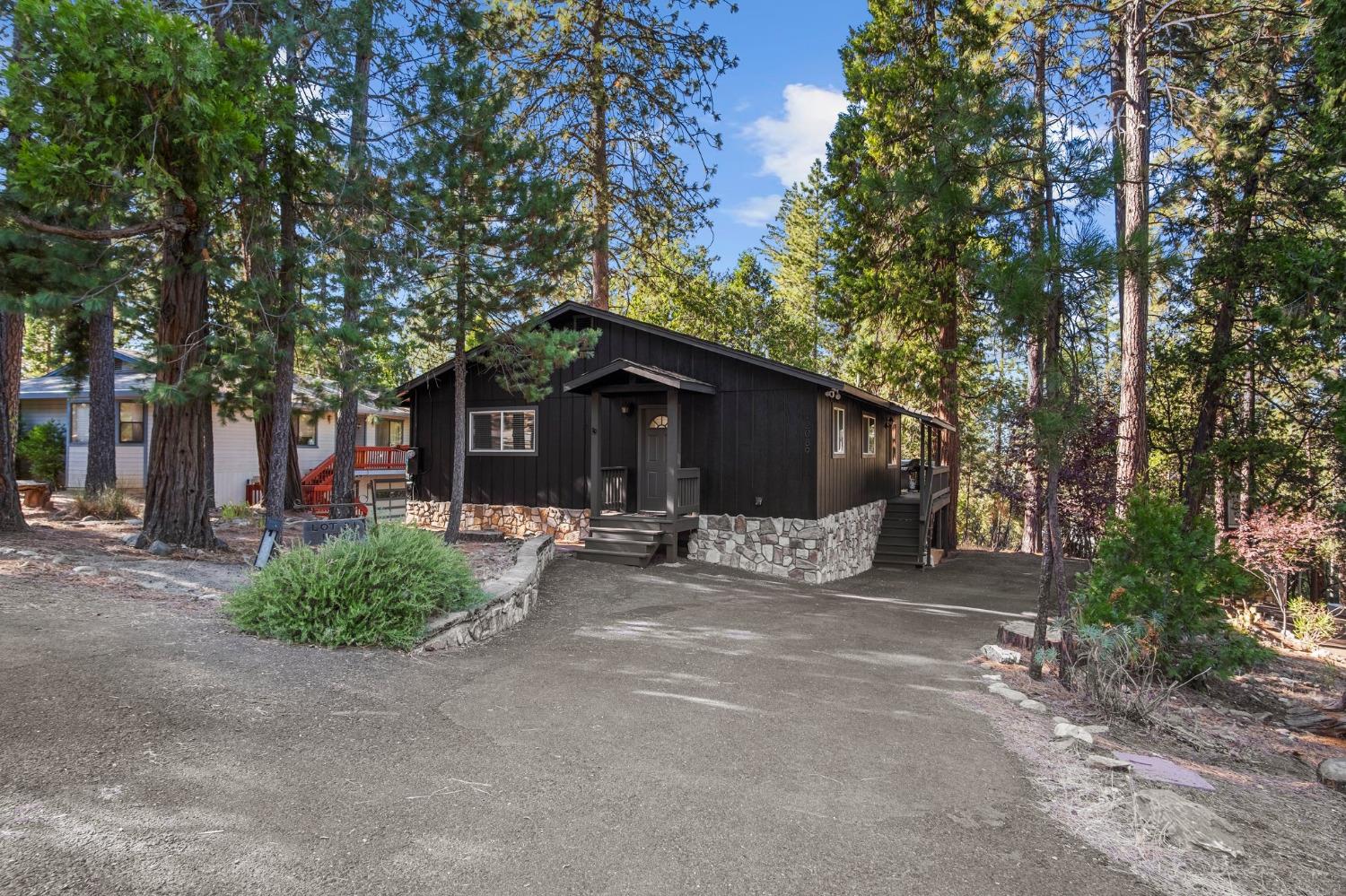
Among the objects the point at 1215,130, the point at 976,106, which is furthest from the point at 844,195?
the point at 976,106

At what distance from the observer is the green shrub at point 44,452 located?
16891 millimetres

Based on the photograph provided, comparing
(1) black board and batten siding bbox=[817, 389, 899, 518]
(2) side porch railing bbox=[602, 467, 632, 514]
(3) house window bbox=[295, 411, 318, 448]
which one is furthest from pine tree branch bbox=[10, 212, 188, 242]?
(3) house window bbox=[295, 411, 318, 448]

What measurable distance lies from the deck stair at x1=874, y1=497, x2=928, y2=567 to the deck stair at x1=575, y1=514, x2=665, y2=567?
621 centimetres

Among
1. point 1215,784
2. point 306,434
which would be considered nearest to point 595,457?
point 1215,784

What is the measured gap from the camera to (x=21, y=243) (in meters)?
7.62

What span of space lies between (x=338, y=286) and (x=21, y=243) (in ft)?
10.2

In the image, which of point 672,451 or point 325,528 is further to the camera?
point 672,451

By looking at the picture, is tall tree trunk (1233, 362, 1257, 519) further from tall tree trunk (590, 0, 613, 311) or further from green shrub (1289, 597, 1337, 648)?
tall tree trunk (590, 0, 613, 311)

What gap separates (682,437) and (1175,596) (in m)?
7.97

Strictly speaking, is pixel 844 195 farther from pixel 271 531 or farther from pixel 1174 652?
pixel 271 531

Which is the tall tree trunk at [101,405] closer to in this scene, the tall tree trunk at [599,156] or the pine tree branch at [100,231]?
the pine tree branch at [100,231]

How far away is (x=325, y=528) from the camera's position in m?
8.16

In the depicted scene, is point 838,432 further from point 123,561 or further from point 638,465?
point 123,561

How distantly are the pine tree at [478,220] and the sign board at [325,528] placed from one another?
9.23 feet
